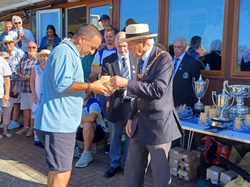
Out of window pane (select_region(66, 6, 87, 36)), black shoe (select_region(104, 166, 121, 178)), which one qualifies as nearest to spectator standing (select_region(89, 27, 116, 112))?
black shoe (select_region(104, 166, 121, 178))

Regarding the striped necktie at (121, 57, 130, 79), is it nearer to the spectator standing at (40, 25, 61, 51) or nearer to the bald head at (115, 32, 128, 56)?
the bald head at (115, 32, 128, 56)

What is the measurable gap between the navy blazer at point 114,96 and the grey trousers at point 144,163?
3.12 feet

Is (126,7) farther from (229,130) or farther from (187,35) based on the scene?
(229,130)

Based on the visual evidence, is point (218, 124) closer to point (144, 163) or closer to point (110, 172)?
point (144, 163)

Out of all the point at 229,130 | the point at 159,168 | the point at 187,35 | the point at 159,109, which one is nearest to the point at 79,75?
the point at 159,109

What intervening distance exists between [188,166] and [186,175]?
11cm

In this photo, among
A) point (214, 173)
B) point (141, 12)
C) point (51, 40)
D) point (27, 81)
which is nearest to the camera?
point (214, 173)

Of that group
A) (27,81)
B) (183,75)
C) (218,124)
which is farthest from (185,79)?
(27,81)

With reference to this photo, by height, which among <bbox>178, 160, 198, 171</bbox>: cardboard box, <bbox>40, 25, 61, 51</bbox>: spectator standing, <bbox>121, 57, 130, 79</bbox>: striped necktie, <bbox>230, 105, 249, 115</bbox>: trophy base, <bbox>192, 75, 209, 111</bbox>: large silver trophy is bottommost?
<bbox>178, 160, 198, 171</bbox>: cardboard box

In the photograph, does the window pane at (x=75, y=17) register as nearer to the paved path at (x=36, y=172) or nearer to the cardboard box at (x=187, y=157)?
the paved path at (x=36, y=172)

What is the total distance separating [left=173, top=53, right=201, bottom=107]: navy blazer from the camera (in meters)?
3.91

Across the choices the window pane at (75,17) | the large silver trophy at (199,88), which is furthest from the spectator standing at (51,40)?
the large silver trophy at (199,88)

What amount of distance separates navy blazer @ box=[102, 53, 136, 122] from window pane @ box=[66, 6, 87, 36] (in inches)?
144

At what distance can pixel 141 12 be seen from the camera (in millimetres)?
5348
